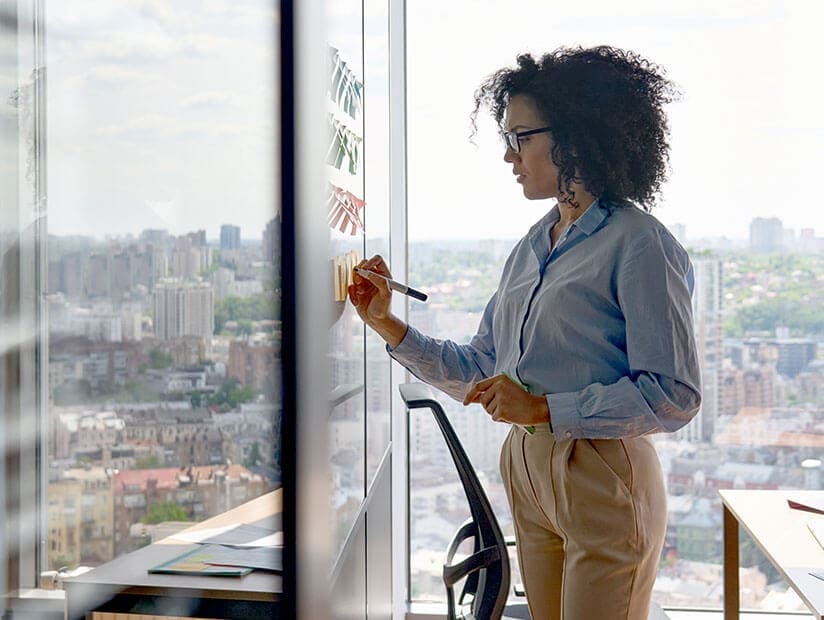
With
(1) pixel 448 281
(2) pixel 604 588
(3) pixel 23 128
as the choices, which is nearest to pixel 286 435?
(3) pixel 23 128

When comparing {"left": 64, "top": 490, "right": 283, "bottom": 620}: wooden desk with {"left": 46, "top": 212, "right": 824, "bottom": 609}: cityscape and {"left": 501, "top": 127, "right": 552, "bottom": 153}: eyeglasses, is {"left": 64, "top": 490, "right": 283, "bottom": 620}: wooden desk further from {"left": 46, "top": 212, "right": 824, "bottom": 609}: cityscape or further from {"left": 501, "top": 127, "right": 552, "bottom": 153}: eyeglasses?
{"left": 501, "top": 127, "right": 552, "bottom": 153}: eyeglasses

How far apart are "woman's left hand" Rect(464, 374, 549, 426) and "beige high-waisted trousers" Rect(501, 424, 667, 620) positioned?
7cm

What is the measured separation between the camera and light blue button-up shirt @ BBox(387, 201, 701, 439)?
1.53 metres

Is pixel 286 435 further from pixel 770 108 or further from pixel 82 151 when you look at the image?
pixel 770 108

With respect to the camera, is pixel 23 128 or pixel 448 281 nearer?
pixel 23 128

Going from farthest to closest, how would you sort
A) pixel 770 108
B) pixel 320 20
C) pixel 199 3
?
pixel 770 108 < pixel 320 20 < pixel 199 3

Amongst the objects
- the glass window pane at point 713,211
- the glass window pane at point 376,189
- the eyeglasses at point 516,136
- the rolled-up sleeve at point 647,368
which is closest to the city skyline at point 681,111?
the glass window pane at point 713,211

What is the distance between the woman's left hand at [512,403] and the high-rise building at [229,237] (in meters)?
0.73

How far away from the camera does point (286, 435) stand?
1129 millimetres

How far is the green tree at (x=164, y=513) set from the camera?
0.75 metres

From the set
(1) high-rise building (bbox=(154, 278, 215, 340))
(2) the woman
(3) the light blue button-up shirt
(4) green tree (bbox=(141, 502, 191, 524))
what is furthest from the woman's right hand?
(4) green tree (bbox=(141, 502, 191, 524))

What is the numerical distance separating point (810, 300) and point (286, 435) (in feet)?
8.15

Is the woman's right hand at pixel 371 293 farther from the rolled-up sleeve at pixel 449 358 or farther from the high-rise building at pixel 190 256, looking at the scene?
the high-rise building at pixel 190 256

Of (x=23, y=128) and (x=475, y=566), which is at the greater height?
(x=23, y=128)
